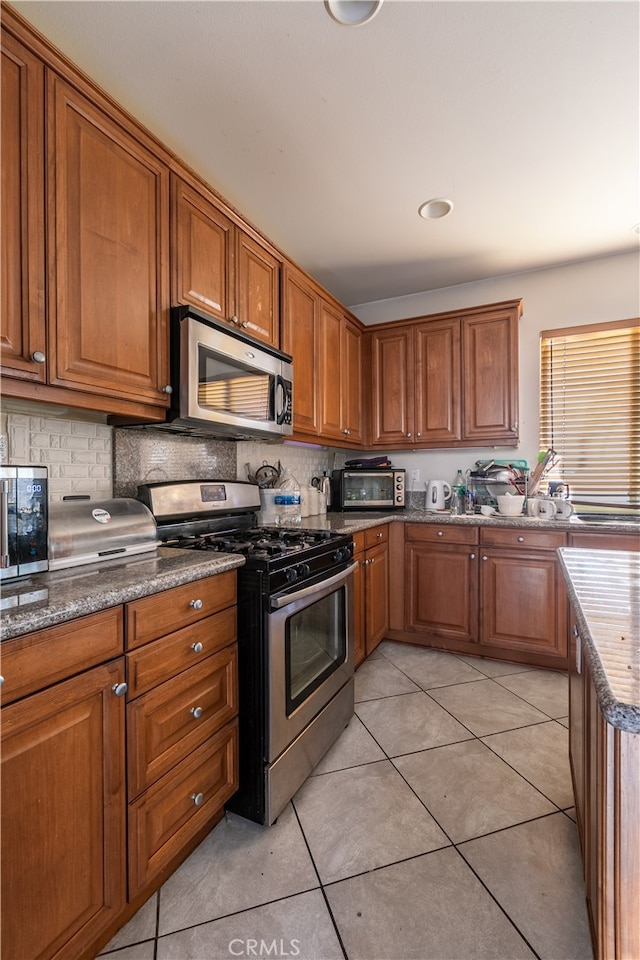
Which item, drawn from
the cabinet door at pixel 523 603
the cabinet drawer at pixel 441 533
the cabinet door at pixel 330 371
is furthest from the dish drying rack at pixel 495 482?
the cabinet door at pixel 330 371

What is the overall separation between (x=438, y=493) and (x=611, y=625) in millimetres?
2436

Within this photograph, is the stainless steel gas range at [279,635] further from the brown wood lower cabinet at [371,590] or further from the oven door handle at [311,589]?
the brown wood lower cabinet at [371,590]

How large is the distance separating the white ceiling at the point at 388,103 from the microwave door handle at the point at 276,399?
0.97m

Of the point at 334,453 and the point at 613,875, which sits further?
the point at 334,453

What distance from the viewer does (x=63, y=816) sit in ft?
3.04

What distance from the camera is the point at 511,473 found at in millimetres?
3092

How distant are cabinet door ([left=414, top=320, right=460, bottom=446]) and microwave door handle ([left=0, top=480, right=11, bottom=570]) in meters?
2.73

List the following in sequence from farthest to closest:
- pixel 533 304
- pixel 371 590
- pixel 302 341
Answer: pixel 533 304
pixel 371 590
pixel 302 341

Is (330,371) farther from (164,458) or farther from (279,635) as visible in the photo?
(279,635)

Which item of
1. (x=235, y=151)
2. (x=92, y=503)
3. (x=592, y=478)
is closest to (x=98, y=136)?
(x=235, y=151)

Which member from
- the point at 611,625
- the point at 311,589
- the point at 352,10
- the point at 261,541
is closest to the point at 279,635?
the point at 311,589

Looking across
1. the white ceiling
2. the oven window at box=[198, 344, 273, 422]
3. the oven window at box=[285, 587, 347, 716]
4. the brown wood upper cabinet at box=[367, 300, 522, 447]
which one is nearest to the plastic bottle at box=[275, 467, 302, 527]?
the oven window at box=[198, 344, 273, 422]

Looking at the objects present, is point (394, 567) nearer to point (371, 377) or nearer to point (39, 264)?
point (371, 377)

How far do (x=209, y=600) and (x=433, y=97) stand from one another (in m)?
2.03
